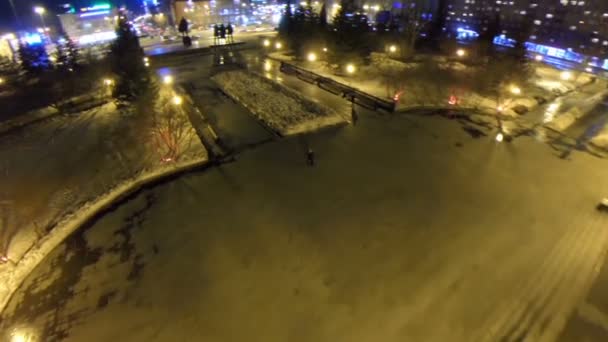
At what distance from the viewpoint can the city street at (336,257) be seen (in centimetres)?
623

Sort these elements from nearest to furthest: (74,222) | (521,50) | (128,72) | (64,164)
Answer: (74,222)
(64,164)
(128,72)
(521,50)

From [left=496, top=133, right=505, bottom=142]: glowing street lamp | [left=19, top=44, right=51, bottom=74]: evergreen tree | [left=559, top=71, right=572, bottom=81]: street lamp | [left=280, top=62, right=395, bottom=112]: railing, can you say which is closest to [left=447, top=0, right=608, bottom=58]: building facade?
[left=559, top=71, right=572, bottom=81]: street lamp

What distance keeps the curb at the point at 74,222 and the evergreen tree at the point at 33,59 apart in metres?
21.7

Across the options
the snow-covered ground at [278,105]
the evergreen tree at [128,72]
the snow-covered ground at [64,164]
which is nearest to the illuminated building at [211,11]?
the evergreen tree at [128,72]

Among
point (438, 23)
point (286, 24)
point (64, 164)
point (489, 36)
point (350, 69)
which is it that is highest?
point (286, 24)

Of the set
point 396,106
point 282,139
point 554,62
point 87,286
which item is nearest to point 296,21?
point 396,106

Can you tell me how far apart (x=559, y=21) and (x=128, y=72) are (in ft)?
188

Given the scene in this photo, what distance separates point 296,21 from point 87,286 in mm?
28721

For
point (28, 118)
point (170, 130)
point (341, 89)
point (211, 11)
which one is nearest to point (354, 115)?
point (341, 89)

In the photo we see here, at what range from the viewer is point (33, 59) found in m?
22.6

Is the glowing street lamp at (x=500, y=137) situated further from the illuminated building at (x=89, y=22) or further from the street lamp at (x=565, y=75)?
the illuminated building at (x=89, y=22)

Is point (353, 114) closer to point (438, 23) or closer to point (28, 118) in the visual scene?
point (28, 118)

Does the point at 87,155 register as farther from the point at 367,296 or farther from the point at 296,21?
the point at 296,21

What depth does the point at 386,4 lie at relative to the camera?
164ft
